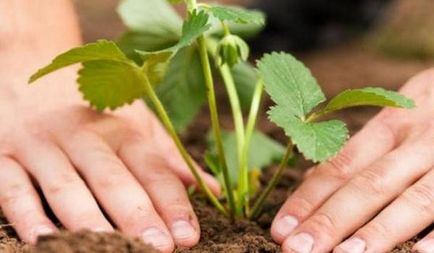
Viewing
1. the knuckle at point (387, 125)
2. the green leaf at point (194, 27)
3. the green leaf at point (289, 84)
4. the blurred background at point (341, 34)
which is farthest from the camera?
the blurred background at point (341, 34)

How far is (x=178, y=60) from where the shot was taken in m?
1.51

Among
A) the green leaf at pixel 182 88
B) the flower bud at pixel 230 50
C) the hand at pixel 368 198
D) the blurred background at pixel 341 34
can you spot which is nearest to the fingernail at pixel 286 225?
the hand at pixel 368 198

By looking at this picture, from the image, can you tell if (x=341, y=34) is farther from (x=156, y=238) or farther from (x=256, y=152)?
(x=156, y=238)

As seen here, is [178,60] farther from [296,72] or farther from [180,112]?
[296,72]

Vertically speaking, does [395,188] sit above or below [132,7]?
below

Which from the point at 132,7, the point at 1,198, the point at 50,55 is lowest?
the point at 1,198

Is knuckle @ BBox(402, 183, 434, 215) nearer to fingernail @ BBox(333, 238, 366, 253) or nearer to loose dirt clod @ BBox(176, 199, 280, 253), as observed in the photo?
fingernail @ BBox(333, 238, 366, 253)

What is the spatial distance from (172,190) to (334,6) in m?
1.94

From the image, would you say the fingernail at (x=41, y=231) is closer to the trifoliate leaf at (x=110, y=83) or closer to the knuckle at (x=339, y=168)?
the trifoliate leaf at (x=110, y=83)

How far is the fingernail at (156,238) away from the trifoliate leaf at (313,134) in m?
0.26

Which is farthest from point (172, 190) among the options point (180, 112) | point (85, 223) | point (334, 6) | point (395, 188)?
point (334, 6)

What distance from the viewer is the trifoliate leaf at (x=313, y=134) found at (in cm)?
104

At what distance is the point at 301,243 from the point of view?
114 centimetres

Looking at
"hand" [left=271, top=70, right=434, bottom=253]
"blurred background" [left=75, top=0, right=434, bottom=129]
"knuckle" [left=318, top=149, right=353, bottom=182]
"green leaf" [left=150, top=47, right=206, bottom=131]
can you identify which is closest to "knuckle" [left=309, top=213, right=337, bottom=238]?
"hand" [left=271, top=70, right=434, bottom=253]
